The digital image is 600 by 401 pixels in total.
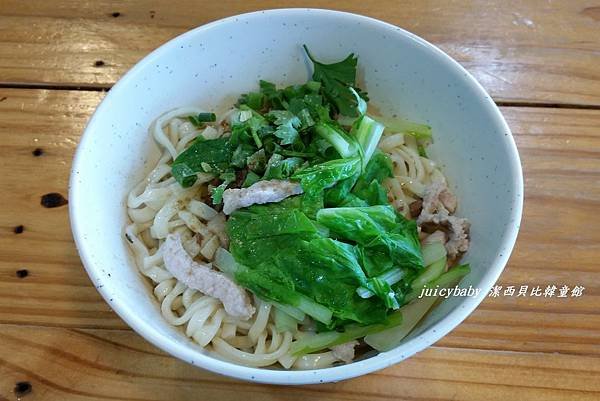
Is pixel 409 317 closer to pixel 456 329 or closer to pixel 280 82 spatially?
pixel 456 329

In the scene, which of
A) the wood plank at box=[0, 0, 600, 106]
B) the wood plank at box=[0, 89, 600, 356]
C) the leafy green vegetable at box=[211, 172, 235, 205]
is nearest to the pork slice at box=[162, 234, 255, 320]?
the leafy green vegetable at box=[211, 172, 235, 205]

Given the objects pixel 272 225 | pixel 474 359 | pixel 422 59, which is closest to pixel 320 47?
pixel 422 59

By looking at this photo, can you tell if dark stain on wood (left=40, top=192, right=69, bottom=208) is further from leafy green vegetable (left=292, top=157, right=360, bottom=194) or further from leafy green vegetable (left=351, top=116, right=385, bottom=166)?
leafy green vegetable (left=351, top=116, right=385, bottom=166)

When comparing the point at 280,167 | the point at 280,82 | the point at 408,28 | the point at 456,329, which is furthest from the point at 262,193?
the point at 408,28

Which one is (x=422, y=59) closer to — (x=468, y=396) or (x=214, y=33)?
(x=214, y=33)

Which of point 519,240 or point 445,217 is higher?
point 445,217

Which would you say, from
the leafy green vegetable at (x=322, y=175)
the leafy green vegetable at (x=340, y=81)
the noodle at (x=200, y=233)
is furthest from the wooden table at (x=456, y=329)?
the leafy green vegetable at (x=340, y=81)

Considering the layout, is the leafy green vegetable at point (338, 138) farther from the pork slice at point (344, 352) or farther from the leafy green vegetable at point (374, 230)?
the pork slice at point (344, 352)
